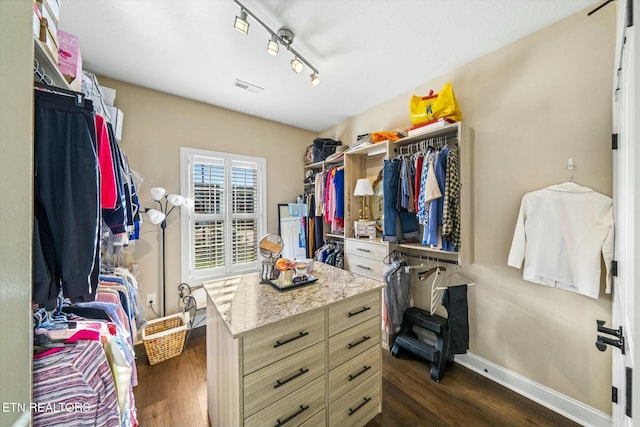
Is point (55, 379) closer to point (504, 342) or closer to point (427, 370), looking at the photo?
point (427, 370)

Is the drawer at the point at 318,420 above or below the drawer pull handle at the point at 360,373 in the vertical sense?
below

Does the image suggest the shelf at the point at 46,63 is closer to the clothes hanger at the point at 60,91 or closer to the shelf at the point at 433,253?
the clothes hanger at the point at 60,91

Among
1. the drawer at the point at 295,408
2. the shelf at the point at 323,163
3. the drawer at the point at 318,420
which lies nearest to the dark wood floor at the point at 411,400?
the drawer at the point at 318,420

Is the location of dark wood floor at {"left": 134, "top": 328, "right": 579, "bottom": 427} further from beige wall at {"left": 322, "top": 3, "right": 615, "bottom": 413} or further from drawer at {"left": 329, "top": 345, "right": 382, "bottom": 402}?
drawer at {"left": 329, "top": 345, "right": 382, "bottom": 402}

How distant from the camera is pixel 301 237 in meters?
3.61

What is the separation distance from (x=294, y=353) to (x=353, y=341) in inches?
16.7

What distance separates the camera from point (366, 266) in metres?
2.60

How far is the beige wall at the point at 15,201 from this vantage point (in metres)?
0.45

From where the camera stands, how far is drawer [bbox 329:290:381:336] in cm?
129

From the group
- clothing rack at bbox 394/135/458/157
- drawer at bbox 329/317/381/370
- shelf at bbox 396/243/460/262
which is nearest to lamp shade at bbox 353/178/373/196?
clothing rack at bbox 394/135/458/157

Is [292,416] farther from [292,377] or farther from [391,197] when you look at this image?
[391,197]

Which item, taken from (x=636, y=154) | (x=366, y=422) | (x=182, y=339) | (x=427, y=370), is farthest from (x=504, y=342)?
(x=182, y=339)

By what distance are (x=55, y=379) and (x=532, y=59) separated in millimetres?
3282

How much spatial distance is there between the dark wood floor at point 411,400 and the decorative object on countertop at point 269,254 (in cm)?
107
